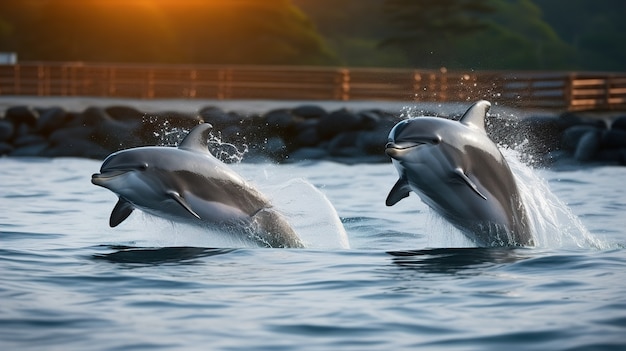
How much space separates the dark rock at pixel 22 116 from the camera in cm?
3053

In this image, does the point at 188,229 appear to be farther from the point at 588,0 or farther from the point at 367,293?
the point at 588,0

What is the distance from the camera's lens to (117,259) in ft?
33.1

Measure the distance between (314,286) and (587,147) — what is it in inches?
678

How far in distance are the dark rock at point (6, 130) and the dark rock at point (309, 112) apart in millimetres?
6716

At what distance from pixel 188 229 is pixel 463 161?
2.59 m

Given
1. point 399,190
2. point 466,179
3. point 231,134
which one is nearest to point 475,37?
point 231,134

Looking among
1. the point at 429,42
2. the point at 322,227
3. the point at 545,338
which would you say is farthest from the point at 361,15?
the point at 545,338

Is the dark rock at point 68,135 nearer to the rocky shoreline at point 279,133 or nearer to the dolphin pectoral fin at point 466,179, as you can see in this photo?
the rocky shoreline at point 279,133

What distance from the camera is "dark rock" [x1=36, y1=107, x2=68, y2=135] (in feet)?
97.3

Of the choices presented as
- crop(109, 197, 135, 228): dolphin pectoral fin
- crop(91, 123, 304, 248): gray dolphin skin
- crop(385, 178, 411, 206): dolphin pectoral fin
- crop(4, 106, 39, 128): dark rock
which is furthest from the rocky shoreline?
crop(385, 178, 411, 206): dolphin pectoral fin

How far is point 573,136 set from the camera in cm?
2659

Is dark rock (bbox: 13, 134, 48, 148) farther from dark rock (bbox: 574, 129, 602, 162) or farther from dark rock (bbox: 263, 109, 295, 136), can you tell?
dark rock (bbox: 574, 129, 602, 162)

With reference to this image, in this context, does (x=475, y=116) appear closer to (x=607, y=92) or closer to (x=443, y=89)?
(x=607, y=92)

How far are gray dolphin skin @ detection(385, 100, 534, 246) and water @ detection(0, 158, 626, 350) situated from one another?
0.23 m
